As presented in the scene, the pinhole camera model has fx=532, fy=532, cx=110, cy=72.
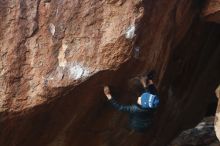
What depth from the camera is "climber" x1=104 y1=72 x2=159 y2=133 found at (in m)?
8.11

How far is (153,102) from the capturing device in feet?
26.6

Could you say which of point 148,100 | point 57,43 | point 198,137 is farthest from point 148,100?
point 198,137

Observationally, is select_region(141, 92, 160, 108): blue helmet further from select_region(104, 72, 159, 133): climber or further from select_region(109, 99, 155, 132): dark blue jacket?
select_region(109, 99, 155, 132): dark blue jacket

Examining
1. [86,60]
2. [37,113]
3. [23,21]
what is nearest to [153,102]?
[86,60]

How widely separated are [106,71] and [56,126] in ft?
4.59

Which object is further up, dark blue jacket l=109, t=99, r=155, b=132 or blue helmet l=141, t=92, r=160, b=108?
blue helmet l=141, t=92, r=160, b=108

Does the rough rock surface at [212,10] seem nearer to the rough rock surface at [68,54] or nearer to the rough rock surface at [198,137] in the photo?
the rough rock surface at [68,54]

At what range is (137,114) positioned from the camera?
847 cm

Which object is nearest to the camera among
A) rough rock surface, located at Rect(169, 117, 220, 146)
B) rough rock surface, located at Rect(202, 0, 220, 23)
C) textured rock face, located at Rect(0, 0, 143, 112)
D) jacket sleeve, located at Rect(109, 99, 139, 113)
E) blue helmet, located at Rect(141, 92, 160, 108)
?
textured rock face, located at Rect(0, 0, 143, 112)

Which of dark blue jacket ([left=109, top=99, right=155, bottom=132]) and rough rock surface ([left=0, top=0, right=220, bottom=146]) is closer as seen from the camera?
rough rock surface ([left=0, top=0, right=220, bottom=146])

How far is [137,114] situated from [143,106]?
1.05 feet

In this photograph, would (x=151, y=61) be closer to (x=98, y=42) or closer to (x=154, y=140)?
(x=98, y=42)

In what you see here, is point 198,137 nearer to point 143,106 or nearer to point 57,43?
point 143,106

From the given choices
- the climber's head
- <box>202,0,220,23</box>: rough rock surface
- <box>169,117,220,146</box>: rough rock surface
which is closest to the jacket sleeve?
the climber's head
